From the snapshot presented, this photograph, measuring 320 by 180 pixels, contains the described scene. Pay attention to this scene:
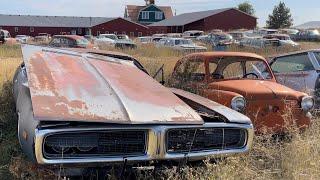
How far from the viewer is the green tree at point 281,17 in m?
75.6

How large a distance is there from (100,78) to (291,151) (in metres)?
2.31

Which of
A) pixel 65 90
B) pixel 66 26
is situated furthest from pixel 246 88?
pixel 66 26

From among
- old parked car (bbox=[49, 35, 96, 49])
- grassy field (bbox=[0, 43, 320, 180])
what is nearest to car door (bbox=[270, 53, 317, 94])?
grassy field (bbox=[0, 43, 320, 180])

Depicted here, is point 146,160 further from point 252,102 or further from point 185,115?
point 252,102

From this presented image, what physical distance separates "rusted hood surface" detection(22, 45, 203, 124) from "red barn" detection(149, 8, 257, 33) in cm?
6260

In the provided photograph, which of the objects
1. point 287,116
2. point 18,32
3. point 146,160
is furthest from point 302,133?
point 18,32

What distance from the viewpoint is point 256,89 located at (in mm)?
6773

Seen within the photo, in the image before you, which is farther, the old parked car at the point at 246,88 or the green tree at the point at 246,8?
the green tree at the point at 246,8

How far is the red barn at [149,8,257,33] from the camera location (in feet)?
222

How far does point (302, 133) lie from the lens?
21.2 feet

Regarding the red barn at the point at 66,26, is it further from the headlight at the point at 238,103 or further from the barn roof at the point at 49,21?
the headlight at the point at 238,103

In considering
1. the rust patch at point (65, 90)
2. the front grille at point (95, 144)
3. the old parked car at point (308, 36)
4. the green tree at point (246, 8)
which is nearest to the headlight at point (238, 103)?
the rust patch at point (65, 90)

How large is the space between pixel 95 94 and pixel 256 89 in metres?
2.99

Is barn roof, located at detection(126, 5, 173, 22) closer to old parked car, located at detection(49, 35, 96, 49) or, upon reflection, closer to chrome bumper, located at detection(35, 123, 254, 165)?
old parked car, located at detection(49, 35, 96, 49)
